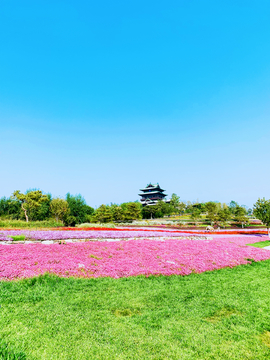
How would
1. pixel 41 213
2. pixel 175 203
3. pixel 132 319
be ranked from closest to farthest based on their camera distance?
pixel 132 319 → pixel 41 213 → pixel 175 203

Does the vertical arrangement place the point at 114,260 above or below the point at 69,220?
above

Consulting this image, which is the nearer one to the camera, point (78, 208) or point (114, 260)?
point (114, 260)

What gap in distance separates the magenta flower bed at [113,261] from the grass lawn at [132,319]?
699mm

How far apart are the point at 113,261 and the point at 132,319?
4.42 metres

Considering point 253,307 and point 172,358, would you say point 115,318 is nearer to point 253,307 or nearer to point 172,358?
point 172,358

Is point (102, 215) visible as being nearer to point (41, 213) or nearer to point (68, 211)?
point (68, 211)

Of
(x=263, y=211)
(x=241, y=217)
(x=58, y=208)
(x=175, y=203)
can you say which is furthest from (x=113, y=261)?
(x=175, y=203)

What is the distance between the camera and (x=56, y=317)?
14.4ft

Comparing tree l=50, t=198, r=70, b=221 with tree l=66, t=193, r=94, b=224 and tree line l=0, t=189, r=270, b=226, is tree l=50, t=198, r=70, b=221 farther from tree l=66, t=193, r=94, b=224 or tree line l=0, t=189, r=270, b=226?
tree l=66, t=193, r=94, b=224

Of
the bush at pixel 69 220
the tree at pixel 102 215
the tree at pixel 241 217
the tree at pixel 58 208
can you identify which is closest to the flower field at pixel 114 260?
the tree at pixel 102 215

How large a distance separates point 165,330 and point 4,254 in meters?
7.81

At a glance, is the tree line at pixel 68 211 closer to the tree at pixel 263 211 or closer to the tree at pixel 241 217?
the tree at pixel 241 217

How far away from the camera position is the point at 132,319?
14.9 ft

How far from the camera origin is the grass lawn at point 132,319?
11.6 ft
